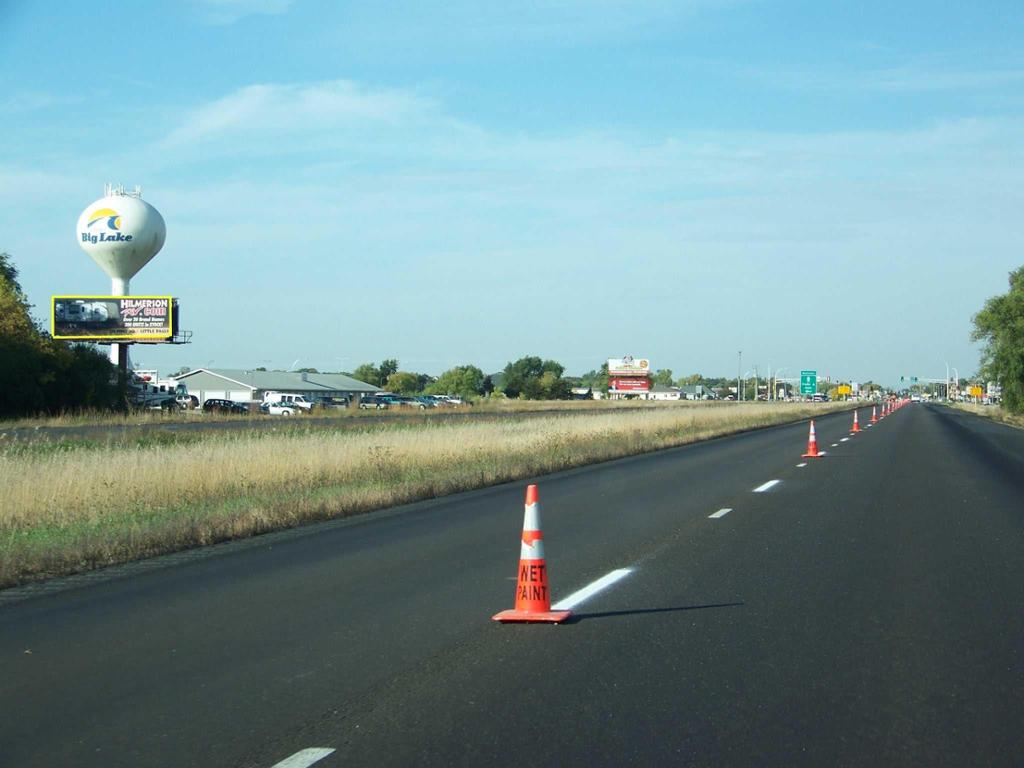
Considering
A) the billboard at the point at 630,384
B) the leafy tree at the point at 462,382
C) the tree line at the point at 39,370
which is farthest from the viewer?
the leafy tree at the point at 462,382

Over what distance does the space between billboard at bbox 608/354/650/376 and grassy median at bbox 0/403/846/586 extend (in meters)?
86.7

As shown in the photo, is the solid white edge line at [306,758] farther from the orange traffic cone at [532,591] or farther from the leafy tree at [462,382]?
the leafy tree at [462,382]

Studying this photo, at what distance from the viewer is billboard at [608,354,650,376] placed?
116938mm

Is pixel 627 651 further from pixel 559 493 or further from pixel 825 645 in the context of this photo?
pixel 559 493

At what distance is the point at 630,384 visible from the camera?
11338 centimetres

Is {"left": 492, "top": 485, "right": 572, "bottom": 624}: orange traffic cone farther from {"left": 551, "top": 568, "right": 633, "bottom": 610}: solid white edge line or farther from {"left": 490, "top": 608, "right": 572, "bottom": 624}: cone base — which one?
{"left": 551, "top": 568, "right": 633, "bottom": 610}: solid white edge line

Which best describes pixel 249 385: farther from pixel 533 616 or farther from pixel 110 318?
pixel 533 616

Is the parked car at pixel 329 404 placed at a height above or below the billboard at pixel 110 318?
below

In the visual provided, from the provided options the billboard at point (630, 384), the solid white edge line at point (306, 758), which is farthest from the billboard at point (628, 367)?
the solid white edge line at point (306, 758)

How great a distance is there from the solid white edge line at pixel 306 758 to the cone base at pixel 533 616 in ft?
9.92

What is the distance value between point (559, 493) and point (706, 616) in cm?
1115

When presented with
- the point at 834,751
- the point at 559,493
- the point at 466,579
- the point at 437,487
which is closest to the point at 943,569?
the point at 466,579

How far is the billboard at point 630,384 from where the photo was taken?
369ft

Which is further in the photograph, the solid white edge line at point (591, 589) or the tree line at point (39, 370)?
the tree line at point (39, 370)
